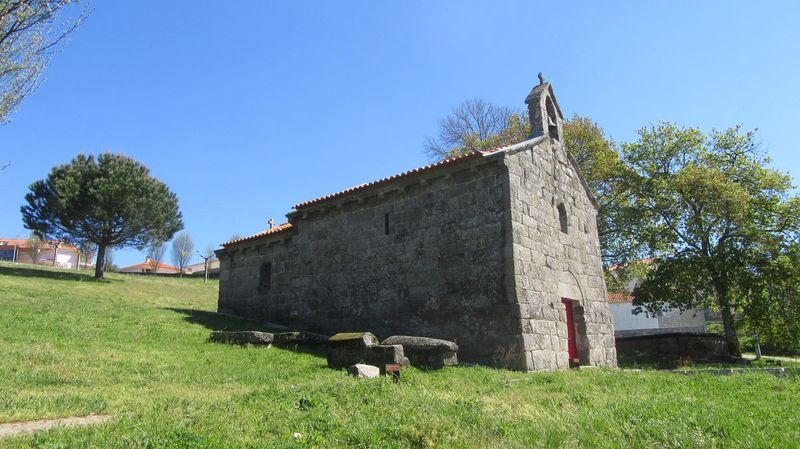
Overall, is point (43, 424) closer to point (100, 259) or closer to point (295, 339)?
point (295, 339)

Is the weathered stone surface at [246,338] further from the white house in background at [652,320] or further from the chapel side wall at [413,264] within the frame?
the white house in background at [652,320]

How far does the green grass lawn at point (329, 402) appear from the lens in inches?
204

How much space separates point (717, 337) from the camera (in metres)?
A: 21.8

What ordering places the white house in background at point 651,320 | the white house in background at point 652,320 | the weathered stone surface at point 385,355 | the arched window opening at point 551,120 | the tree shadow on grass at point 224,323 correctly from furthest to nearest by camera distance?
the white house in background at point 651,320 → the white house in background at point 652,320 → the arched window opening at point 551,120 → the tree shadow on grass at point 224,323 → the weathered stone surface at point 385,355

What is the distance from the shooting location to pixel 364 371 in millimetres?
8242

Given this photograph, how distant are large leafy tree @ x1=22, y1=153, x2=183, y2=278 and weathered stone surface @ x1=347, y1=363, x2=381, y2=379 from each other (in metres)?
24.8

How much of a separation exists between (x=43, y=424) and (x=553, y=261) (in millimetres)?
10775

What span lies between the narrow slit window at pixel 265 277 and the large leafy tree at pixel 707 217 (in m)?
15.1

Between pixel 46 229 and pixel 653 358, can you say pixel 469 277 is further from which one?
pixel 46 229

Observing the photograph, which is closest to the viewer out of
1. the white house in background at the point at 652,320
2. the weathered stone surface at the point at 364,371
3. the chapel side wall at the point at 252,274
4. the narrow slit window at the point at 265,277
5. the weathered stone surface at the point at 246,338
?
the weathered stone surface at the point at 364,371

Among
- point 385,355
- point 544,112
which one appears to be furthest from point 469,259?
point 544,112

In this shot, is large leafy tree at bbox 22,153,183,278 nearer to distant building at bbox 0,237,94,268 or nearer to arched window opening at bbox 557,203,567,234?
arched window opening at bbox 557,203,567,234

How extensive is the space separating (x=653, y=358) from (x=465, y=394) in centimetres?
1487

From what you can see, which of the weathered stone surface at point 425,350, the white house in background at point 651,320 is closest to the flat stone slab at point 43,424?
the weathered stone surface at point 425,350
